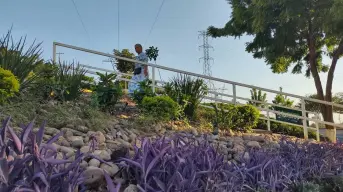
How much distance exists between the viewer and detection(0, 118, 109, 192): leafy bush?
4.33 feet

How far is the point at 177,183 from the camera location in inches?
73.2

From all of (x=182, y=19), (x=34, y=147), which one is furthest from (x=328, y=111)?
(x=34, y=147)

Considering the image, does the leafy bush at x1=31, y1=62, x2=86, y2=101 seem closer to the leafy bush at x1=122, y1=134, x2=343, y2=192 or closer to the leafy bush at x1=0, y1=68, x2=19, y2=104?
the leafy bush at x1=0, y1=68, x2=19, y2=104

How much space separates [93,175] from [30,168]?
53cm

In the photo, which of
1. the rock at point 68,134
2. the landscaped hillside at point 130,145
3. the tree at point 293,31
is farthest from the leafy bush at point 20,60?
the tree at point 293,31

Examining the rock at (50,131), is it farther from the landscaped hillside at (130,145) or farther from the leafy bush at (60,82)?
the leafy bush at (60,82)

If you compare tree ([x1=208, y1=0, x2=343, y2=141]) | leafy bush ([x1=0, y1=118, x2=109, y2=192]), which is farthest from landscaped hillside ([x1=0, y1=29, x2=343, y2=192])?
tree ([x1=208, y1=0, x2=343, y2=141])

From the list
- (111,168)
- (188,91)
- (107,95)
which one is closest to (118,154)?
(111,168)

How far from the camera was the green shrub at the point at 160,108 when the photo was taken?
4926 mm

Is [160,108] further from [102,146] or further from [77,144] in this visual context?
[77,144]

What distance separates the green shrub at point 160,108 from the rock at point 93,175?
2902 mm

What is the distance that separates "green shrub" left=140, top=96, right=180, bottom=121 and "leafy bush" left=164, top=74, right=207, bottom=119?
28.2 inches

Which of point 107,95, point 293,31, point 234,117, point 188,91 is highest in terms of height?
point 293,31

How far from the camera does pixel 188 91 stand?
6.09m
